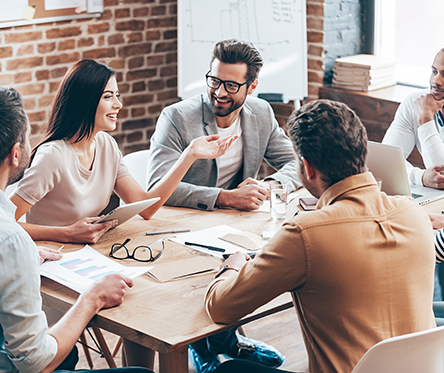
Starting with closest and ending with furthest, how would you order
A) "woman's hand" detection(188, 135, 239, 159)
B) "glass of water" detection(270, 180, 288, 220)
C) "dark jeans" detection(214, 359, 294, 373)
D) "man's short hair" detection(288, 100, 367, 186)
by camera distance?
"man's short hair" detection(288, 100, 367, 186) < "dark jeans" detection(214, 359, 294, 373) < "glass of water" detection(270, 180, 288, 220) < "woman's hand" detection(188, 135, 239, 159)

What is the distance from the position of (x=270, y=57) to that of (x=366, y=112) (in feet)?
2.49

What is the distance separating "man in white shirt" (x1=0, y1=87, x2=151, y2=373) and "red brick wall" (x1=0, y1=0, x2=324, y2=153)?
232 centimetres

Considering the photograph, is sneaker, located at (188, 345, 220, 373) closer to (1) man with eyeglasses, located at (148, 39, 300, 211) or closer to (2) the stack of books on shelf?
(1) man with eyeglasses, located at (148, 39, 300, 211)

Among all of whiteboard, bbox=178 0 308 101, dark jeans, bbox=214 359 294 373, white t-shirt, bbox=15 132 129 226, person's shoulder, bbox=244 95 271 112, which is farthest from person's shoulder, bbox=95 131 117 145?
whiteboard, bbox=178 0 308 101

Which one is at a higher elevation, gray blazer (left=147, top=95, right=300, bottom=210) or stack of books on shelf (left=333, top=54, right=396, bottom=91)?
stack of books on shelf (left=333, top=54, right=396, bottom=91)

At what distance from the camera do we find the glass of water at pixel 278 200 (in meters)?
2.22

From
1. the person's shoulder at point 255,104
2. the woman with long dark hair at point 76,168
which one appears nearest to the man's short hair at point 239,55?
the person's shoulder at point 255,104

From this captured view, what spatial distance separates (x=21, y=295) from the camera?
129 cm

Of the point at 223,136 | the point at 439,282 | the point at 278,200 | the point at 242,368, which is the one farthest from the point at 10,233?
the point at 439,282

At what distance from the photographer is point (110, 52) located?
4.01 meters

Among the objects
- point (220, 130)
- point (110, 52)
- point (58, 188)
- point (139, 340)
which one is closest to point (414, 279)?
point (139, 340)

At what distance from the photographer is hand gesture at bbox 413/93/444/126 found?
277cm

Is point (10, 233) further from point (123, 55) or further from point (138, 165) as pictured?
point (123, 55)

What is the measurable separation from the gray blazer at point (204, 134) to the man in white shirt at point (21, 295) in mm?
847
